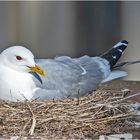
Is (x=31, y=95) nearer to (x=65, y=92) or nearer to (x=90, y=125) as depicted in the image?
(x=65, y=92)

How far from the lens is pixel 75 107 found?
333cm

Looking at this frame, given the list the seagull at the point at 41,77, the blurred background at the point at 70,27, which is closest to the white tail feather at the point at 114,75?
the seagull at the point at 41,77

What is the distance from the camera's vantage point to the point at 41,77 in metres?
3.67

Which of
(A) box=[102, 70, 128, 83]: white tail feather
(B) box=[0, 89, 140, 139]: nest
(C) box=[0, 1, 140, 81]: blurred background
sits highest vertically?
(B) box=[0, 89, 140, 139]: nest

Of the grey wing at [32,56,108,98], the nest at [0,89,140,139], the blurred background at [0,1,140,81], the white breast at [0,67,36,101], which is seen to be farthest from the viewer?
the blurred background at [0,1,140,81]

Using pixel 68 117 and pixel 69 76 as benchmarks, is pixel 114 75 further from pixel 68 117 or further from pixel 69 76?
pixel 68 117

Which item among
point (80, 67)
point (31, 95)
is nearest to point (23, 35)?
point (80, 67)

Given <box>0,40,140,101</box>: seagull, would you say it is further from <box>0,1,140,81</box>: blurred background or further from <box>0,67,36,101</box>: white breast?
<box>0,1,140,81</box>: blurred background

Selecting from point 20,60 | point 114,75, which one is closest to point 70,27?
point 114,75

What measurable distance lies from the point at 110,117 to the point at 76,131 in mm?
257

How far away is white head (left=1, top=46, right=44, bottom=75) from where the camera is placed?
3609mm

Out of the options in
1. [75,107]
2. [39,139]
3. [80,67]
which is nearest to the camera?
[39,139]

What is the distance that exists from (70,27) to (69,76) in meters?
2.29

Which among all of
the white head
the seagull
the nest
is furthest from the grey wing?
the nest
